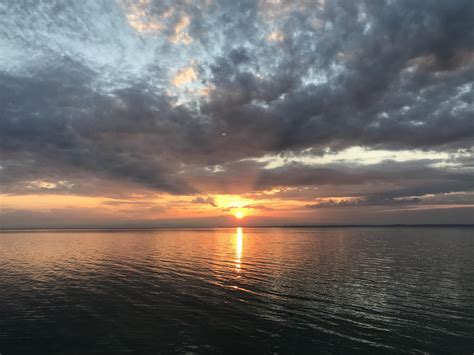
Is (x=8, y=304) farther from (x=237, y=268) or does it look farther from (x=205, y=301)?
(x=237, y=268)

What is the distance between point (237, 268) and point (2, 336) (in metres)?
43.7

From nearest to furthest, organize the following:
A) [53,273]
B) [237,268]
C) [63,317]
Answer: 1. [63,317]
2. [53,273]
3. [237,268]

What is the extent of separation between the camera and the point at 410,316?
32.5m

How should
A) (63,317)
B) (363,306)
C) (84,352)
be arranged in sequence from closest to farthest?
(84,352) → (63,317) → (363,306)

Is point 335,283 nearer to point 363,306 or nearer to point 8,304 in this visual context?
point 363,306

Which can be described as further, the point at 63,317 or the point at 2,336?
the point at 63,317

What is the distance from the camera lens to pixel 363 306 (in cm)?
3591

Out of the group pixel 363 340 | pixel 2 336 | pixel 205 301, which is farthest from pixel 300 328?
pixel 2 336

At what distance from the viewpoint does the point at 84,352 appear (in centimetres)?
2367

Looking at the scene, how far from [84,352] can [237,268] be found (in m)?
43.4

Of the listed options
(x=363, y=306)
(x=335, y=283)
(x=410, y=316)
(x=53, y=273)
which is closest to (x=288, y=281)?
(x=335, y=283)

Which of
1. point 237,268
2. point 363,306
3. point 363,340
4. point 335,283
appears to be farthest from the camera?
point 237,268

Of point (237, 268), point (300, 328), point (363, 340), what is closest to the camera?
point (363, 340)

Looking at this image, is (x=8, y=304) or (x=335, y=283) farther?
(x=335, y=283)
